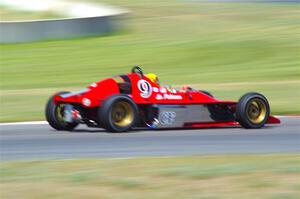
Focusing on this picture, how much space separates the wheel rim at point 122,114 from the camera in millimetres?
11984

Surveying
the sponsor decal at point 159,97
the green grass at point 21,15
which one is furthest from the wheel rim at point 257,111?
the green grass at point 21,15

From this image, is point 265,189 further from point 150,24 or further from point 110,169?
point 150,24

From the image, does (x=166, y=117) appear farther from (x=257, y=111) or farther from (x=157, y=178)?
(x=157, y=178)

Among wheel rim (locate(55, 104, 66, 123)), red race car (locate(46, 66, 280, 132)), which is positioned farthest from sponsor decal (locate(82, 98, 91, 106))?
wheel rim (locate(55, 104, 66, 123))

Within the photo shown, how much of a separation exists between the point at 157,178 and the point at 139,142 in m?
2.97

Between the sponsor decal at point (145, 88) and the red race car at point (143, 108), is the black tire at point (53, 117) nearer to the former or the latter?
the red race car at point (143, 108)

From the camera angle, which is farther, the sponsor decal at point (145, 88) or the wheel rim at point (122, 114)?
the sponsor decal at point (145, 88)

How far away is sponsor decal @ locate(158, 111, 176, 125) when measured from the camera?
12477 millimetres

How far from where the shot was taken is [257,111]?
1291cm

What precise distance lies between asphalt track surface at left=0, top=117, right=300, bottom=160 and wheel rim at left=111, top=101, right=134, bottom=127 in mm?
209

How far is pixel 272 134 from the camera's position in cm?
1212

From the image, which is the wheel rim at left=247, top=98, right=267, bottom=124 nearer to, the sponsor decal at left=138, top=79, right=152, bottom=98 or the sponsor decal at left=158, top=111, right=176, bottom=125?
the sponsor decal at left=158, top=111, right=176, bottom=125

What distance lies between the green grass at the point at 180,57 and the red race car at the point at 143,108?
252 cm

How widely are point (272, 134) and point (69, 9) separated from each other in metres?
20.4
